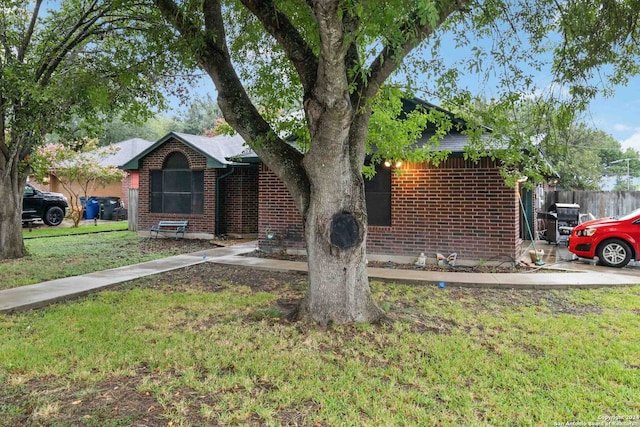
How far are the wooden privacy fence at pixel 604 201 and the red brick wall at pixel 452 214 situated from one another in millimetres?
7736

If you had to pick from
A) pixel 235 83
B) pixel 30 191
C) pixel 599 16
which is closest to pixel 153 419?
pixel 235 83

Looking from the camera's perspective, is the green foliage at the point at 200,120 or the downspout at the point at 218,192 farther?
the green foliage at the point at 200,120

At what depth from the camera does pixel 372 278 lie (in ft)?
24.8

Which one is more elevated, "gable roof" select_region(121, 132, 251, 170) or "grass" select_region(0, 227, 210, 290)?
"gable roof" select_region(121, 132, 251, 170)

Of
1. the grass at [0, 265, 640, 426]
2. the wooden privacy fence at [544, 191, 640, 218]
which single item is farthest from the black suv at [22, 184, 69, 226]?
the wooden privacy fence at [544, 191, 640, 218]

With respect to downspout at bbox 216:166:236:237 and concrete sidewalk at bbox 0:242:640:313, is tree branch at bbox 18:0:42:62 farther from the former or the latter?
downspout at bbox 216:166:236:237

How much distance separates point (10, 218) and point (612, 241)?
13.8 metres

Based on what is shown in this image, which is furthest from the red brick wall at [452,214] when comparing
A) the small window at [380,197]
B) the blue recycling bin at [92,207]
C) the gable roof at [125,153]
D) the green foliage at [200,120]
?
the green foliage at [200,120]

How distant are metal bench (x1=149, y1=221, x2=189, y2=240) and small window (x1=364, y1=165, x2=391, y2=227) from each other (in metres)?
6.99

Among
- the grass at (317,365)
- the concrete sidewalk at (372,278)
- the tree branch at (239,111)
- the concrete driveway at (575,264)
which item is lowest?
the grass at (317,365)

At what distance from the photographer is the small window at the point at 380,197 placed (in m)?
9.42

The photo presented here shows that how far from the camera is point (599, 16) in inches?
207

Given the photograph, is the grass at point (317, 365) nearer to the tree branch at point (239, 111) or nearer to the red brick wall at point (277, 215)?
the tree branch at point (239, 111)

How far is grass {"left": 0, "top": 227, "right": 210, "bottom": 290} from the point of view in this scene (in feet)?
25.0
